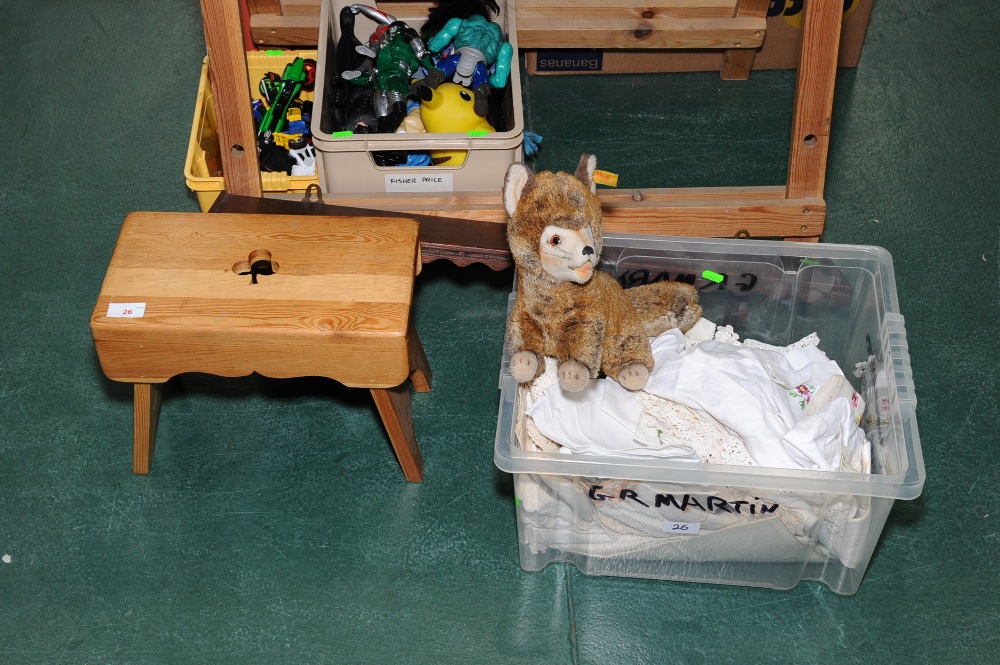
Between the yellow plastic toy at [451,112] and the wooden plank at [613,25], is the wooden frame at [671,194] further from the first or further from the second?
the wooden plank at [613,25]

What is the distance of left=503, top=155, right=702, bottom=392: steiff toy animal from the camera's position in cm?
146

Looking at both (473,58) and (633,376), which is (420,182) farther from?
(633,376)

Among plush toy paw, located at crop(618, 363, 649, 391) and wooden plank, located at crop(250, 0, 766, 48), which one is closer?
plush toy paw, located at crop(618, 363, 649, 391)

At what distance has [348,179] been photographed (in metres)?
1.96

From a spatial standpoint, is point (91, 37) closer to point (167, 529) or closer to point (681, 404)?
point (167, 529)

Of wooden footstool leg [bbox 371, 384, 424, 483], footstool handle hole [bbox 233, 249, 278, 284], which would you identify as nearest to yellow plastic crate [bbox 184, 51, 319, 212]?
footstool handle hole [bbox 233, 249, 278, 284]

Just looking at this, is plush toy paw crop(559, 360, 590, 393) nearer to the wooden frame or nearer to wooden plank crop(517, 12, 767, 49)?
the wooden frame

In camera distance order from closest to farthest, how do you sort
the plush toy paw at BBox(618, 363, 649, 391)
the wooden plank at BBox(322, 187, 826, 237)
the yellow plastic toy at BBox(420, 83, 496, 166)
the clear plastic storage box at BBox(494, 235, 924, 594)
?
1. the clear plastic storage box at BBox(494, 235, 924, 594)
2. the plush toy paw at BBox(618, 363, 649, 391)
3. the wooden plank at BBox(322, 187, 826, 237)
4. the yellow plastic toy at BBox(420, 83, 496, 166)

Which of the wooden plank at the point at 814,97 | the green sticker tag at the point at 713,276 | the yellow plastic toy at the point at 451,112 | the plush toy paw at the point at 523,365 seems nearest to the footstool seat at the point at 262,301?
the plush toy paw at the point at 523,365

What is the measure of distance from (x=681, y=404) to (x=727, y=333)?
29 centimetres

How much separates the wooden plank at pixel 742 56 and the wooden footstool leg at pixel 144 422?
5.07ft

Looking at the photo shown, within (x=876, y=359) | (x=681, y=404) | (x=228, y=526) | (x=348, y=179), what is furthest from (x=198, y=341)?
(x=876, y=359)

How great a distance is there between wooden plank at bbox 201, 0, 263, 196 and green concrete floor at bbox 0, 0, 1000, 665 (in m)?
0.40

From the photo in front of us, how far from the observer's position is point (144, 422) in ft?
5.69
